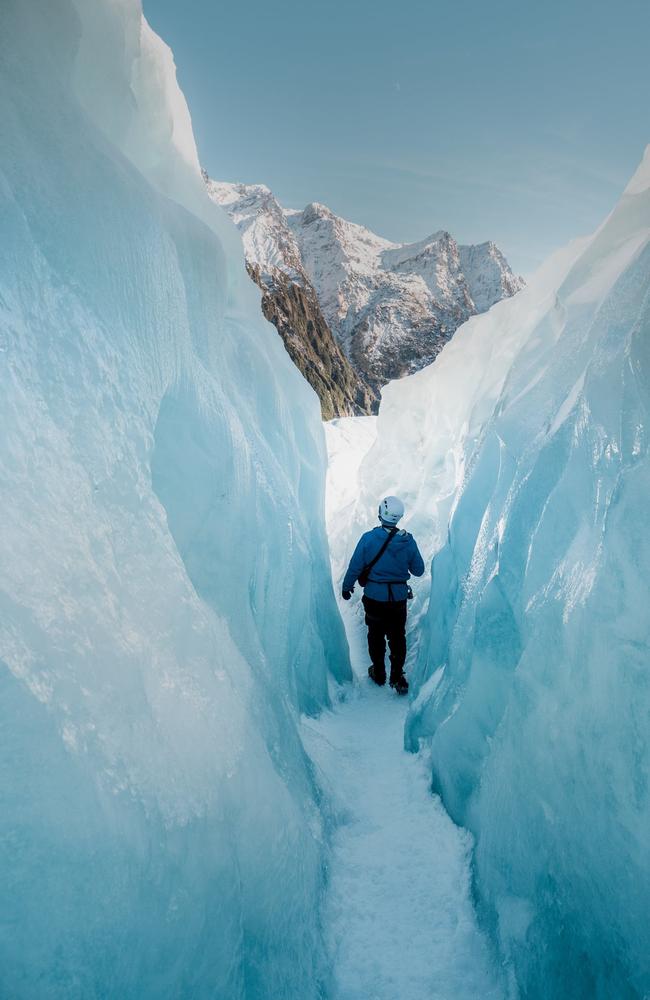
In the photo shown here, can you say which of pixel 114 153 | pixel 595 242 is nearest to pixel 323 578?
pixel 595 242

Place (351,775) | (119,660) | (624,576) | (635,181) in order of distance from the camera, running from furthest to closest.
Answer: (351,775) → (635,181) → (624,576) → (119,660)

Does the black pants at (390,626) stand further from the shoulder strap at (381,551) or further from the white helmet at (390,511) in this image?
the white helmet at (390,511)

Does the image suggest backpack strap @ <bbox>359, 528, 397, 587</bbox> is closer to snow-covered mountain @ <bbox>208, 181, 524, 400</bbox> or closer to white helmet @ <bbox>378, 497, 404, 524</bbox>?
white helmet @ <bbox>378, 497, 404, 524</bbox>

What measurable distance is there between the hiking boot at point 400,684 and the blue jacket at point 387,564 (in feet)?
2.63

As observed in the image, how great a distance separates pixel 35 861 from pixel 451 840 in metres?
2.03

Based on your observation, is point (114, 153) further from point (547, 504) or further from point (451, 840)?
point (451, 840)

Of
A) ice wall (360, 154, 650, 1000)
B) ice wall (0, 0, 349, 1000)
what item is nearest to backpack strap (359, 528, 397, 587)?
ice wall (360, 154, 650, 1000)

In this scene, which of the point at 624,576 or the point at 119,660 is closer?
the point at 119,660

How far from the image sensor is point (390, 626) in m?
4.38

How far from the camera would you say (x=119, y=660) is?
4.80 ft

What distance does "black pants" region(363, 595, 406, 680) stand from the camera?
4324 mm

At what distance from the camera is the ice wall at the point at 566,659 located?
5.25ft

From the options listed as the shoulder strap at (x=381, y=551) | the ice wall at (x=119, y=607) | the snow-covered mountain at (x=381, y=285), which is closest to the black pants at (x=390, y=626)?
the shoulder strap at (x=381, y=551)

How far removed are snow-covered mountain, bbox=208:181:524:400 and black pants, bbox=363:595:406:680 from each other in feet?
301
